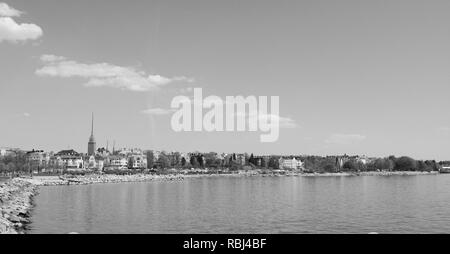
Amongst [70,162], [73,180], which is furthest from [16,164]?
[70,162]

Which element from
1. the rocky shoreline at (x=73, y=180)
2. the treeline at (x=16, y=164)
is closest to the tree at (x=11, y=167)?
the treeline at (x=16, y=164)

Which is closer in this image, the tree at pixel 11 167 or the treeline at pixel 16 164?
the tree at pixel 11 167

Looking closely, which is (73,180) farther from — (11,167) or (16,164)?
(16,164)

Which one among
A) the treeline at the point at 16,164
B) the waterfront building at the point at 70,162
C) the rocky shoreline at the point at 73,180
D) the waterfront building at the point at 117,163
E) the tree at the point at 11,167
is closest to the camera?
the rocky shoreline at the point at 73,180

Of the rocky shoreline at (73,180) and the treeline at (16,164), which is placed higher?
the treeline at (16,164)

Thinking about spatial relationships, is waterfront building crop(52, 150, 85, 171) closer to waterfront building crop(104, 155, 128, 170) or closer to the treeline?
waterfront building crop(104, 155, 128, 170)

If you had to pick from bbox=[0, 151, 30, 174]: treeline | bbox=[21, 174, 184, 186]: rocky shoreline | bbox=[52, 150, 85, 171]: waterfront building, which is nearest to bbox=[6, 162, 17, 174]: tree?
bbox=[0, 151, 30, 174]: treeline

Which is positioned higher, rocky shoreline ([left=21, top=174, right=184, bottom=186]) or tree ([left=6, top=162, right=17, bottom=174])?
tree ([left=6, top=162, right=17, bottom=174])

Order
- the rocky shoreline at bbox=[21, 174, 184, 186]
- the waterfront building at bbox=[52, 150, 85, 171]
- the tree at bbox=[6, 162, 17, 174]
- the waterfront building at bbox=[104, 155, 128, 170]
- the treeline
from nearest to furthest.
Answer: the rocky shoreline at bbox=[21, 174, 184, 186] < the tree at bbox=[6, 162, 17, 174] < the treeline < the waterfront building at bbox=[52, 150, 85, 171] < the waterfront building at bbox=[104, 155, 128, 170]

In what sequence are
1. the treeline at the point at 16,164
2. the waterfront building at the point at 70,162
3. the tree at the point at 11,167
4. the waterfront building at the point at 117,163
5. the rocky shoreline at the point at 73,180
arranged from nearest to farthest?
the rocky shoreline at the point at 73,180
the tree at the point at 11,167
the treeline at the point at 16,164
the waterfront building at the point at 70,162
the waterfront building at the point at 117,163

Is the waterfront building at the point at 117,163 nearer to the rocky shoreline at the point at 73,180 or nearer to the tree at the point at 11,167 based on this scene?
the tree at the point at 11,167

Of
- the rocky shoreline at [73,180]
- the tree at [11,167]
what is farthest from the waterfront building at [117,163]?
the rocky shoreline at [73,180]
